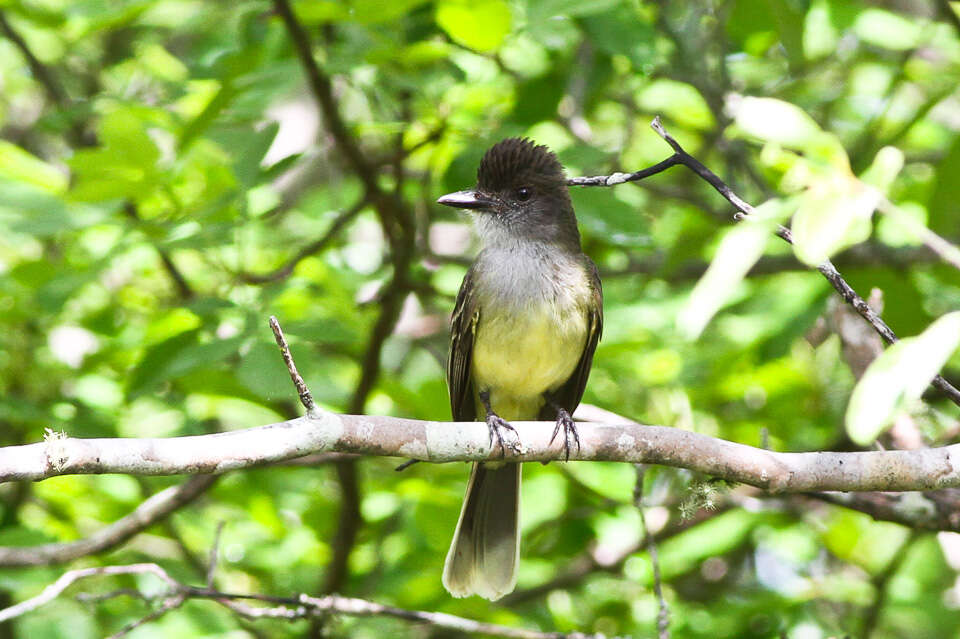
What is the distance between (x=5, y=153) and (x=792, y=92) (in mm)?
4209

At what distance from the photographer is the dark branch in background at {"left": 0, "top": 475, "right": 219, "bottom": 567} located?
4.54m

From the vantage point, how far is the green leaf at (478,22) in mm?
3984

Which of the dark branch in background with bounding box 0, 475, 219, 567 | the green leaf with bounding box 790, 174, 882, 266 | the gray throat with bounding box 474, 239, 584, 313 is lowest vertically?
the dark branch in background with bounding box 0, 475, 219, 567

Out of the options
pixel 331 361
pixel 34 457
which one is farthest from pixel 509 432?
pixel 331 361

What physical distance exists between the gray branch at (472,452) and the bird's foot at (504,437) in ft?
0.09

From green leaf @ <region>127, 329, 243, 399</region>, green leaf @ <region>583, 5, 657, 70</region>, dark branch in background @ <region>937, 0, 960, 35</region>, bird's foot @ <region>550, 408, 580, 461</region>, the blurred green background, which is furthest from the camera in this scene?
dark branch in background @ <region>937, 0, 960, 35</region>

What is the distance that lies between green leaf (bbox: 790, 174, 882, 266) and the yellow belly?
2.89 m

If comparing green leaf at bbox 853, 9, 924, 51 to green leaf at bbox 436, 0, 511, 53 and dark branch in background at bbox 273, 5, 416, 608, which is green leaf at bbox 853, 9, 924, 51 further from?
dark branch in background at bbox 273, 5, 416, 608

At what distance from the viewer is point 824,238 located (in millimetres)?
1922

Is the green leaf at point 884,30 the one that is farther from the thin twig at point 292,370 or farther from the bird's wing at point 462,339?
the thin twig at point 292,370

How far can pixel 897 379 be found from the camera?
1921 millimetres

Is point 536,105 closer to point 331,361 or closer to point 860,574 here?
point 331,361

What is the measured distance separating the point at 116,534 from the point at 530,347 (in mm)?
1936

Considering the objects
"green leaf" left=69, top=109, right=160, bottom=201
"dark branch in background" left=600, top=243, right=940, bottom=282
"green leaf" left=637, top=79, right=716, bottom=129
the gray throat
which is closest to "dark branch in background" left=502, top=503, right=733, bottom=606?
"dark branch in background" left=600, top=243, right=940, bottom=282
